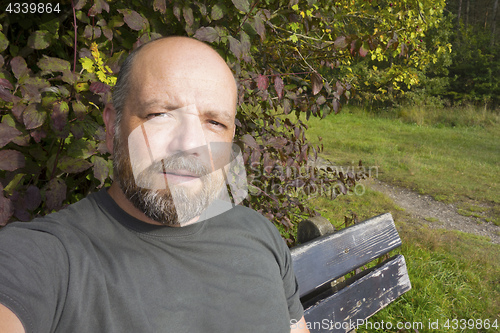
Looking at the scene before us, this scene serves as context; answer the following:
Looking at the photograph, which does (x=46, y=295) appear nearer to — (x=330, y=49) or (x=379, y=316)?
(x=330, y=49)

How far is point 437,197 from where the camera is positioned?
6.11 m

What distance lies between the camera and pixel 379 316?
9.21 ft

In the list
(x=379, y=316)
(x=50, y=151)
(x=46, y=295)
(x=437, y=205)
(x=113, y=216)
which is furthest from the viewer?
(x=437, y=205)

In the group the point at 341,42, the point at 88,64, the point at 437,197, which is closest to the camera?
the point at 88,64

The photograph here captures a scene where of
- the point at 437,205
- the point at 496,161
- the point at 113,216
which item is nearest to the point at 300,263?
the point at 113,216

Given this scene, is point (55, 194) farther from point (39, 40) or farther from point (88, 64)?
point (39, 40)

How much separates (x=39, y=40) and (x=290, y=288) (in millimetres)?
1473

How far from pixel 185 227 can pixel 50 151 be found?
0.82 metres

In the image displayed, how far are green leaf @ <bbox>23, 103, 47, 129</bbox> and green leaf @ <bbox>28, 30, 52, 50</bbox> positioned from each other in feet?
1.43

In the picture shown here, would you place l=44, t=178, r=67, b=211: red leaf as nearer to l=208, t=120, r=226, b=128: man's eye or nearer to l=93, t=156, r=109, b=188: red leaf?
l=93, t=156, r=109, b=188: red leaf

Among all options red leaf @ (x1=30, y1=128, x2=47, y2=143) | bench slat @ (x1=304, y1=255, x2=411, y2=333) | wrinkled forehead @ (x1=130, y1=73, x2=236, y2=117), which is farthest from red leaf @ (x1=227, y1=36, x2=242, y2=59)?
bench slat @ (x1=304, y1=255, x2=411, y2=333)

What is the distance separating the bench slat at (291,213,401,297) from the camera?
66.4 inches

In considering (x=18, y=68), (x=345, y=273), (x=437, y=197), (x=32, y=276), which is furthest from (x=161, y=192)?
(x=437, y=197)

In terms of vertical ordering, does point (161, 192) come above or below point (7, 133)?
below
